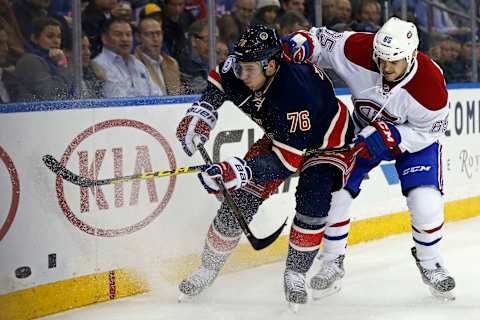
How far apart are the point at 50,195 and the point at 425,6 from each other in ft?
11.4

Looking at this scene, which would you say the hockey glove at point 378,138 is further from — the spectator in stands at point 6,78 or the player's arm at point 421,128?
the spectator in stands at point 6,78

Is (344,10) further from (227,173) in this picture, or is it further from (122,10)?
(227,173)

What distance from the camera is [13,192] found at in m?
4.00

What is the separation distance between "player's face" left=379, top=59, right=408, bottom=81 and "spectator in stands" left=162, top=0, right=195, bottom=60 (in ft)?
3.96

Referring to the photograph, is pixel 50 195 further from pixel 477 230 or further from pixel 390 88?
pixel 477 230

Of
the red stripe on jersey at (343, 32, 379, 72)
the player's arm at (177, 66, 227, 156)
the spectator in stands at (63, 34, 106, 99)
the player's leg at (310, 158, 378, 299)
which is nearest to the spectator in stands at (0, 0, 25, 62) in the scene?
the spectator in stands at (63, 34, 106, 99)

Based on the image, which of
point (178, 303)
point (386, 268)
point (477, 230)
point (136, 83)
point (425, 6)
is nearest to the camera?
point (178, 303)

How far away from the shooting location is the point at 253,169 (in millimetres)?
3988

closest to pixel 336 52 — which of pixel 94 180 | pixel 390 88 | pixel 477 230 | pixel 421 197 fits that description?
pixel 390 88

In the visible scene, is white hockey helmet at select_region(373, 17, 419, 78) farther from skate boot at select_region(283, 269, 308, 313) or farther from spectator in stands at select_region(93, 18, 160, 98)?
spectator in stands at select_region(93, 18, 160, 98)

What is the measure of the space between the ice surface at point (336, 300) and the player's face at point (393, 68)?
0.96 metres

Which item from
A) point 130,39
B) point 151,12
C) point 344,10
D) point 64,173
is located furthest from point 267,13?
point 64,173

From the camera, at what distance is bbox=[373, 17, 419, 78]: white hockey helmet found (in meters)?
4.08

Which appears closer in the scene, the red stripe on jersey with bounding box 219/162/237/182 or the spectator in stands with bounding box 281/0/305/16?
the red stripe on jersey with bounding box 219/162/237/182
